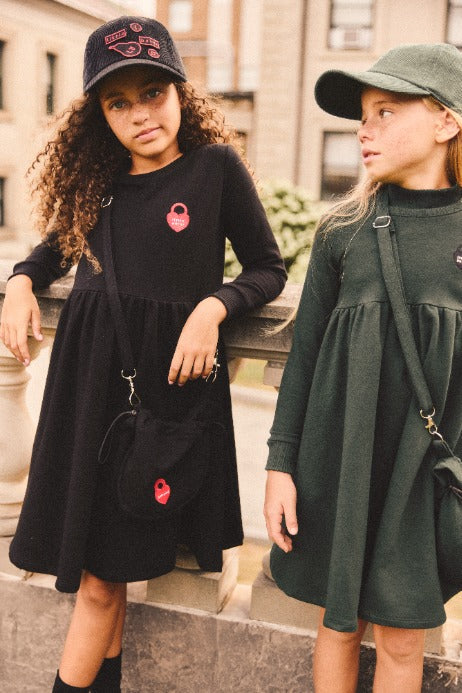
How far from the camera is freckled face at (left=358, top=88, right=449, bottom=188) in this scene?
5.58 feet

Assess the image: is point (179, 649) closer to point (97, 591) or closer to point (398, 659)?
point (97, 591)

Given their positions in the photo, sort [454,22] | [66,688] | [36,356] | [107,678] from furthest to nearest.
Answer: [454,22], [36,356], [107,678], [66,688]

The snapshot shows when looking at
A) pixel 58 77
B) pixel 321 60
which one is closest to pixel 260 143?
pixel 321 60

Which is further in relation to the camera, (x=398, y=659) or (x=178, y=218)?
(x=178, y=218)

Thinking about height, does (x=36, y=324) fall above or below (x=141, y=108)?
A: below

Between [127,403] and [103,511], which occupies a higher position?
[127,403]

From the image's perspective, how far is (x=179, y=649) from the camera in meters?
2.35

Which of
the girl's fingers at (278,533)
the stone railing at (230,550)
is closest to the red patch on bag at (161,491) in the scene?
the girl's fingers at (278,533)

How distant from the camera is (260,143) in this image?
18.5 m

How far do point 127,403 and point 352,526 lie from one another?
652mm

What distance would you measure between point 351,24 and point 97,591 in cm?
1789

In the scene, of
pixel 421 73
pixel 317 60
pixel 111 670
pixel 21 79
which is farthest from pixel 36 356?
pixel 21 79

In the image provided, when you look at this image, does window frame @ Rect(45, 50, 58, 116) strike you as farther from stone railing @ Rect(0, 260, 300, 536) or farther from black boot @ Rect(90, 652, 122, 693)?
black boot @ Rect(90, 652, 122, 693)

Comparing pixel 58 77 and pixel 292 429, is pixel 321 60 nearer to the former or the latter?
pixel 58 77
